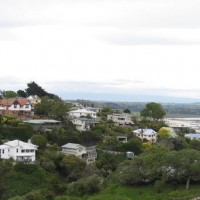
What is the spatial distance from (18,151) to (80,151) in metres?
6.99

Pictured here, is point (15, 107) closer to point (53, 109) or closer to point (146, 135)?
point (53, 109)

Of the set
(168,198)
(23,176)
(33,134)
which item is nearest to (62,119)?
(33,134)

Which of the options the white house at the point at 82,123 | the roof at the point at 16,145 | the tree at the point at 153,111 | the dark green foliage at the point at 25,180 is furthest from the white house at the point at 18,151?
the tree at the point at 153,111

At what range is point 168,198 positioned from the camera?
29406mm

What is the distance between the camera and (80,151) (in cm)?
4644

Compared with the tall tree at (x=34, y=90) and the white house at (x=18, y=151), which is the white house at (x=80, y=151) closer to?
the white house at (x=18, y=151)

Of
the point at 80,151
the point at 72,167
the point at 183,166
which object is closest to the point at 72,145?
the point at 80,151

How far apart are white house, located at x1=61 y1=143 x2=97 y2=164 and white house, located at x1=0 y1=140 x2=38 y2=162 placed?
4.44 m

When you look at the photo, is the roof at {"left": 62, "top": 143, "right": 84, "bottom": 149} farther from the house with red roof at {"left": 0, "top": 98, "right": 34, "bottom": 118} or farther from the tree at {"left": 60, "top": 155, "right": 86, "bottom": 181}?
the house with red roof at {"left": 0, "top": 98, "right": 34, "bottom": 118}

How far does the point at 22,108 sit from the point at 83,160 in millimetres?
20656

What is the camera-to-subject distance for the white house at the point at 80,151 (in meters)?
45.8

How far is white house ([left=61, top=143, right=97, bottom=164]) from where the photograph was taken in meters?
45.8

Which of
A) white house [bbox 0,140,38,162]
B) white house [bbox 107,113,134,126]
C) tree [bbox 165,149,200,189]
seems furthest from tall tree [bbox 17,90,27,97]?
tree [bbox 165,149,200,189]

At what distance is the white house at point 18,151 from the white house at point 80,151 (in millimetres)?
4444
